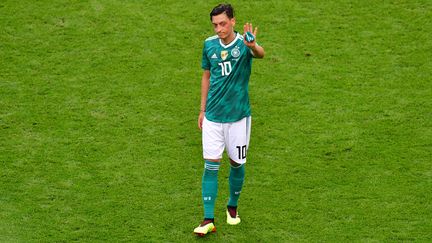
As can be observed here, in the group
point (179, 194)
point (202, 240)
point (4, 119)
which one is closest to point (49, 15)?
point (4, 119)

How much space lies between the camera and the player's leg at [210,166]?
9.17 m

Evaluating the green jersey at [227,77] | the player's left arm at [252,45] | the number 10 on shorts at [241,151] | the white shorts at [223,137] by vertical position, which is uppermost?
the player's left arm at [252,45]

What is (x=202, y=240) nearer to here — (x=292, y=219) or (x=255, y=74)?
(x=292, y=219)

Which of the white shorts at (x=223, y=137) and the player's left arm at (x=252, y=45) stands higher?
the player's left arm at (x=252, y=45)

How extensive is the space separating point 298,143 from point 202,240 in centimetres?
214

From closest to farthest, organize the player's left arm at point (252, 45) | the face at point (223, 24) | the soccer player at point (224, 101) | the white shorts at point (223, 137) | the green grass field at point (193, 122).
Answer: the player's left arm at point (252, 45), the face at point (223, 24), the soccer player at point (224, 101), the white shorts at point (223, 137), the green grass field at point (193, 122)

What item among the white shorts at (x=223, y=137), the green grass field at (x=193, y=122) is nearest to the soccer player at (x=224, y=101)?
the white shorts at (x=223, y=137)

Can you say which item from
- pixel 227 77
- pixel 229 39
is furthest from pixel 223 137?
pixel 229 39

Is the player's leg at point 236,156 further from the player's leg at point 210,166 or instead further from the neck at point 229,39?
the neck at point 229,39

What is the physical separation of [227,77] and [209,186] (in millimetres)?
1110

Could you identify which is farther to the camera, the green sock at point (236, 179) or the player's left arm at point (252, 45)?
the green sock at point (236, 179)

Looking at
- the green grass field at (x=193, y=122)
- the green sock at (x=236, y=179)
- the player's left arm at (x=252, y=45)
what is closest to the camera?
the player's left arm at (x=252, y=45)

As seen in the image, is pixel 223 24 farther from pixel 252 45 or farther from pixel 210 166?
pixel 210 166

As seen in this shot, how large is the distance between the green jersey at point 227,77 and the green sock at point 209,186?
0.47 metres
